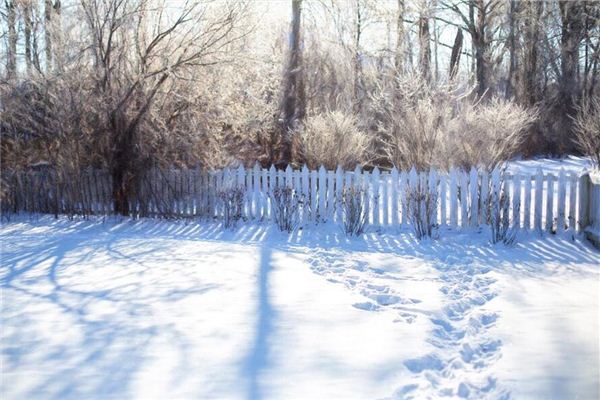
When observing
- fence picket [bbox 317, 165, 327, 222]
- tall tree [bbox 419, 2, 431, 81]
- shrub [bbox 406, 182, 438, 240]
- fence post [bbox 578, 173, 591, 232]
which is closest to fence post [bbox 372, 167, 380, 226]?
shrub [bbox 406, 182, 438, 240]

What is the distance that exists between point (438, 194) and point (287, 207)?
262 centimetres

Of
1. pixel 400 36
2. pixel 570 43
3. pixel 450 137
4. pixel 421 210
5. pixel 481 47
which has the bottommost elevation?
pixel 421 210

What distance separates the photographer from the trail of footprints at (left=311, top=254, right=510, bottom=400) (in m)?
3.38

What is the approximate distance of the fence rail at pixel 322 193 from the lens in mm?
8617

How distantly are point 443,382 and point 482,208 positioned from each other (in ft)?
19.5

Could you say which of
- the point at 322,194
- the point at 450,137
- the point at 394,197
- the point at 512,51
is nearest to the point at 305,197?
the point at 322,194

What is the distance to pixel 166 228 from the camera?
1012 centimetres

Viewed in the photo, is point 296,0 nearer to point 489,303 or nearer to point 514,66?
point 514,66

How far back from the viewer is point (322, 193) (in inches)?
381

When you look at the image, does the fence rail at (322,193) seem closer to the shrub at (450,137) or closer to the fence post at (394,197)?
the fence post at (394,197)

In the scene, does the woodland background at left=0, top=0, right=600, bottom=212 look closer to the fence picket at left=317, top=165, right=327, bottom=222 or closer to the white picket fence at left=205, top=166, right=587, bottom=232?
the white picket fence at left=205, top=166, right=587, bottom=232

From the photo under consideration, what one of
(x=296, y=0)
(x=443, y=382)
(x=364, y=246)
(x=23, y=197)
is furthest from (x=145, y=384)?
(x=296, y=0)

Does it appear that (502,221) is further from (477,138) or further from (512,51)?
(512,51)

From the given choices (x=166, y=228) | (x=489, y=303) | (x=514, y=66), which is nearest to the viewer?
(x=489, y=303)
